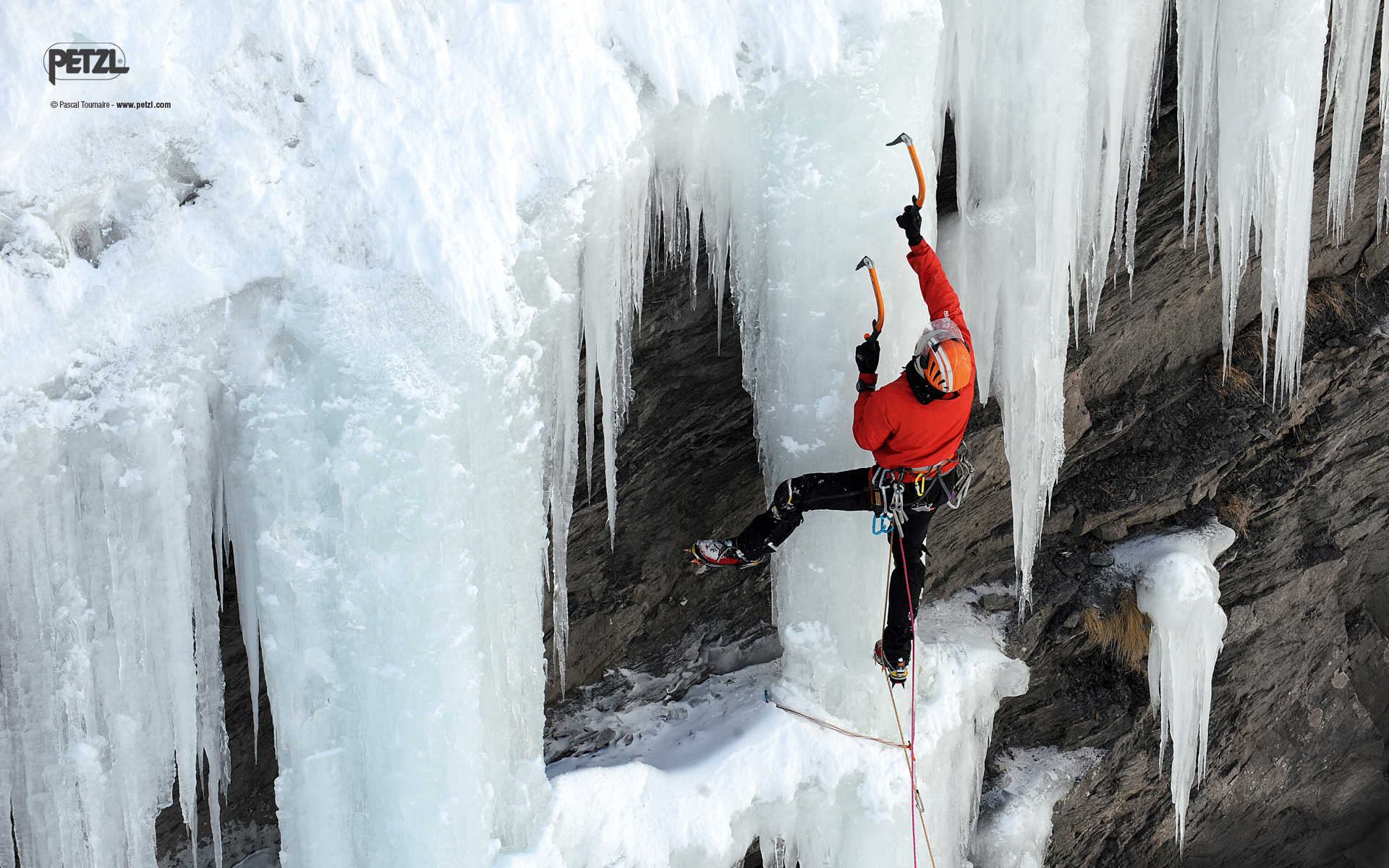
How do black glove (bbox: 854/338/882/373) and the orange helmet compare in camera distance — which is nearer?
the orange helmet

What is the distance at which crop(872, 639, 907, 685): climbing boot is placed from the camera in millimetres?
4559

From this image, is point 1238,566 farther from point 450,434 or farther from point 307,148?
point 307,148

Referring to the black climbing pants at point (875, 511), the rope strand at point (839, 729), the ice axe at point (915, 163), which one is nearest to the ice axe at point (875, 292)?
the ice axe at point (915, 163)

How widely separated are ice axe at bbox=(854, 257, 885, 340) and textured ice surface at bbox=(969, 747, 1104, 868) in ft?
11.3

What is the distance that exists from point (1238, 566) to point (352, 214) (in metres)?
5.88

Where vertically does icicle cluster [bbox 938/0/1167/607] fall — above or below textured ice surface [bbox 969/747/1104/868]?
above

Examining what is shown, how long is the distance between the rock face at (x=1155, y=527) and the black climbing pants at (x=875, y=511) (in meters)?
0.73

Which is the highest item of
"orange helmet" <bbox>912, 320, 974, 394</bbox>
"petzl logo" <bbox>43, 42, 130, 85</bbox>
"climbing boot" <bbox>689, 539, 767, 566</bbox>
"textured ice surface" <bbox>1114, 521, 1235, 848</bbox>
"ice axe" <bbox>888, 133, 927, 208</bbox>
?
"petzl logo" <bbox>43, 42, 130, 85</bbox>

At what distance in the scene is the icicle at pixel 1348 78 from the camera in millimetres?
5445

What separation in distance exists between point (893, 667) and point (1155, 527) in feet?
9.39

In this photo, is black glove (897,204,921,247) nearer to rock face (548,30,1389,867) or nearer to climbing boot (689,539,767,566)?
rock face (548,30,1389,867)

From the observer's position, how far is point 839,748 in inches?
189

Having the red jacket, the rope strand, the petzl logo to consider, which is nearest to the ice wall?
the red jacket

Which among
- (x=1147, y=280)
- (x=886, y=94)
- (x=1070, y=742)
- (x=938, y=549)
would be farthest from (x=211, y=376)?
(x=1070, y=742)
